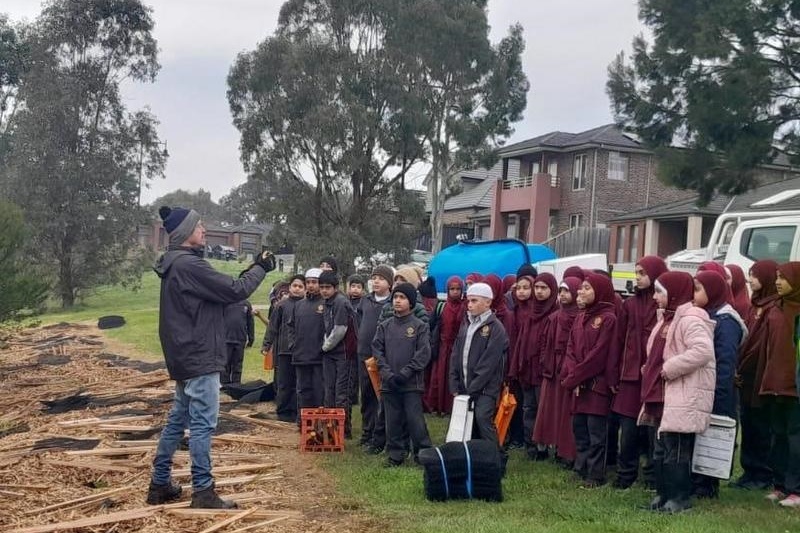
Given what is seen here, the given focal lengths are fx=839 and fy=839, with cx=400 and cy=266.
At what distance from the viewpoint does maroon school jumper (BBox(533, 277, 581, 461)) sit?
7887mm

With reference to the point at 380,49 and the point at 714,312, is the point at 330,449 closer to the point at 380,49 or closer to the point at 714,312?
the point at 714,312

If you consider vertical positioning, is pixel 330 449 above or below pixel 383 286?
below

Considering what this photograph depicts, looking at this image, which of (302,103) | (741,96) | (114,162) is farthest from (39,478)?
(114,162)

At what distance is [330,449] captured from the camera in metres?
8.95

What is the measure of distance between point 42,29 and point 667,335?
3762 cm

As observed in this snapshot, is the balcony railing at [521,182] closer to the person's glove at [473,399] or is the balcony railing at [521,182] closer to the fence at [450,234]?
the fence at [450,234]

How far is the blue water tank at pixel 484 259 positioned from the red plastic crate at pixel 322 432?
577cm

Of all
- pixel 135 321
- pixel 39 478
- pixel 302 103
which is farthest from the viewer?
pixel 302 103

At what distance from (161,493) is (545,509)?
118 inches

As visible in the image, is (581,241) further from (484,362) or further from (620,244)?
(484,362)

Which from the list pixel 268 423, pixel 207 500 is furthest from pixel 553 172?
pixel 207 500

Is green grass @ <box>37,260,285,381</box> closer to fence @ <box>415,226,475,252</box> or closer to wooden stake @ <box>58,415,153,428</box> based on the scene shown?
wooden stake @ <box>58,415,153,428</box>

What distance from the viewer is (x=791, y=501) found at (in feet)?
21.3

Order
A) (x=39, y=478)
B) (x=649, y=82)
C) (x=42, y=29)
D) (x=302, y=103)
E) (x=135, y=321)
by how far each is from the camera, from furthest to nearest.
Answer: (x=42, y=29) → (x=302, y=103) → (x=135, y=321) → (x=649, y=82) → (x=39, y=478)
